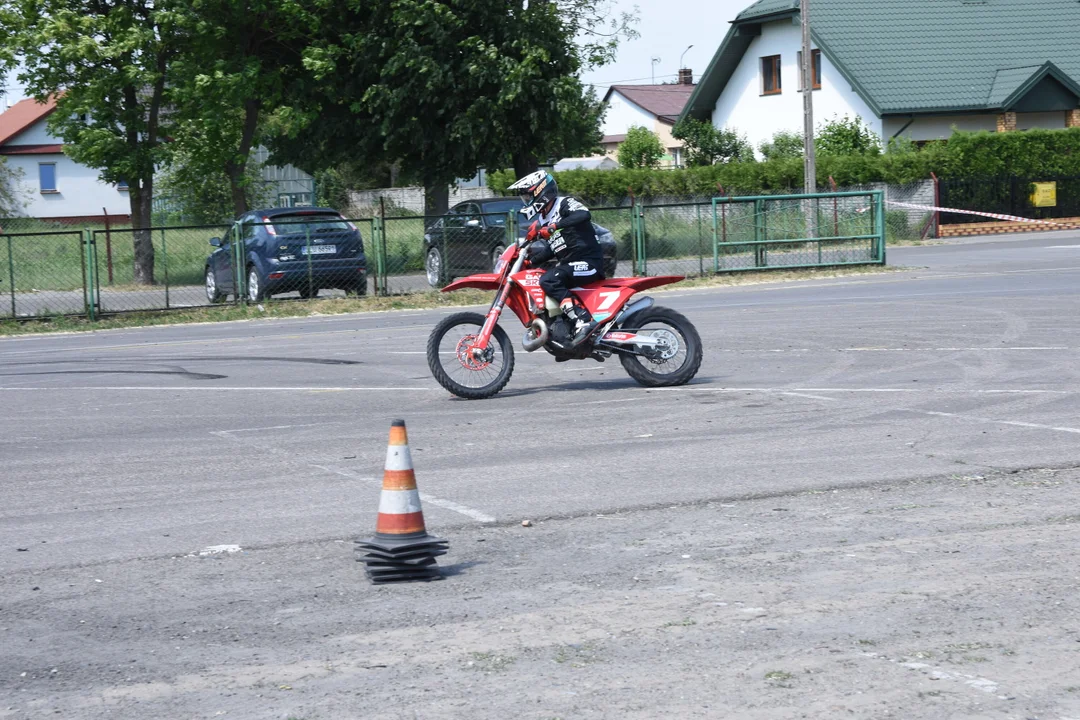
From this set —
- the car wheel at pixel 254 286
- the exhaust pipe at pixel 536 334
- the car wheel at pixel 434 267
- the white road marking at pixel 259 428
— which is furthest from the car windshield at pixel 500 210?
the white road marking at pixel 259 428

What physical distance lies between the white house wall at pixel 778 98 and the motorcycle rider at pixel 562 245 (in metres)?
36.4

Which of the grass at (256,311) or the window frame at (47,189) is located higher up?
the window frame at (47,189)

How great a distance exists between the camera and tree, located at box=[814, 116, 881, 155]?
4472 centimetres

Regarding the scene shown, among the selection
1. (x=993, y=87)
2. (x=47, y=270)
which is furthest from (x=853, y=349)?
(x=993, y=87)

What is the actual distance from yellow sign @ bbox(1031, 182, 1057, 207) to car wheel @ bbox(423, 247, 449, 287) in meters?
23.5

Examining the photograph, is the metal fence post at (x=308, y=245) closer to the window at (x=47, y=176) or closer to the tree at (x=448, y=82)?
the tree at (x=448, y=82)

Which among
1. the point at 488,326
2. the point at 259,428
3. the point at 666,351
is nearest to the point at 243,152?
the point at 488,326

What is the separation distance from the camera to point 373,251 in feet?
81.8

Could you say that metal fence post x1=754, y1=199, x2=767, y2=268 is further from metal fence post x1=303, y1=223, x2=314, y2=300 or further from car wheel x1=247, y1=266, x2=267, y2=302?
car wheel x1=247, y1=266, x2=267, y2=302

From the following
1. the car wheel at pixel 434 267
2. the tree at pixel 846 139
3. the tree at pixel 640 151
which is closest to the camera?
the car wheel at pixel 434 267

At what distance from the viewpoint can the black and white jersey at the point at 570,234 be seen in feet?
36.8

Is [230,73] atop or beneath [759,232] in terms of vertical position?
atop

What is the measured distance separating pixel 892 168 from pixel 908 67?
8115mm

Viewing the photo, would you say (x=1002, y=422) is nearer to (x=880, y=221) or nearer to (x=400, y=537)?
(x=400, y=537)
